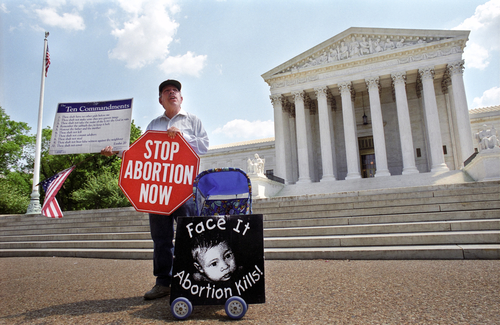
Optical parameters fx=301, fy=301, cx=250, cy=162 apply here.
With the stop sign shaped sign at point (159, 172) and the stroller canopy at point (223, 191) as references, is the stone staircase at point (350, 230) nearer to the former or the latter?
the stroller canopy at point (223, 191)

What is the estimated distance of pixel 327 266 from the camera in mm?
5809

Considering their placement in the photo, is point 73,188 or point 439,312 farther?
point 73,188

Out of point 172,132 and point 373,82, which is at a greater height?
point 373,82

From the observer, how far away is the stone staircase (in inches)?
263

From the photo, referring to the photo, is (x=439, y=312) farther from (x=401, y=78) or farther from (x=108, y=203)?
(x=108, y=203)

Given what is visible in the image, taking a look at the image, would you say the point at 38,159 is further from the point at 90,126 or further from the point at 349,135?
the point at 349,135

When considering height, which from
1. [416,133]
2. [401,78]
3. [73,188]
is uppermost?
[401,78]

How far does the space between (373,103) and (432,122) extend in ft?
15.3

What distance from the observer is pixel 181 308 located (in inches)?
117

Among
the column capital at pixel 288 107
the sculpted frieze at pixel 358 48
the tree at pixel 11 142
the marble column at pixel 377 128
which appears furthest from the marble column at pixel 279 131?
the tree at pixel 11 142

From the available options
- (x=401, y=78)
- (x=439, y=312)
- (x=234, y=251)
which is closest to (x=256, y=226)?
(x=234, y=251)

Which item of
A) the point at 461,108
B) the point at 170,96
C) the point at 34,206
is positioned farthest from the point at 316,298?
the point at 461,108

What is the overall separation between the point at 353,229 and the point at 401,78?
21.0 meters

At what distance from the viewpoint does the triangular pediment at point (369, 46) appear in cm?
2389
